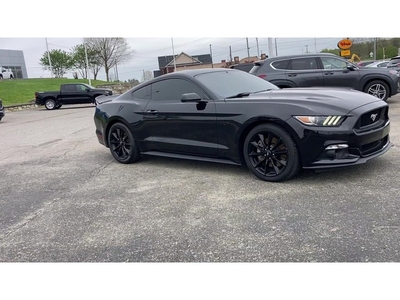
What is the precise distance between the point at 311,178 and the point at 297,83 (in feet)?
20.5

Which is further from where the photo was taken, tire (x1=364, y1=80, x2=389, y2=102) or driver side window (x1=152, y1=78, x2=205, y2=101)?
tire (x1=364, y1=80, x2=389, y2=102)

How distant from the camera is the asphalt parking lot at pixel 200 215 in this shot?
278cm

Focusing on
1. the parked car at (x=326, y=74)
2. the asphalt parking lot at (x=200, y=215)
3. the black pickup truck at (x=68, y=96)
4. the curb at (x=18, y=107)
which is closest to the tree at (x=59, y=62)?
the curb at (x=18, y=107)

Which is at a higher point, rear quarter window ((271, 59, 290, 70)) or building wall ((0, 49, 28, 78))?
building wall ((0, 49, 28, 78))

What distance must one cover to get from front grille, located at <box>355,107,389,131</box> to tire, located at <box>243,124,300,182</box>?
30.7 inches

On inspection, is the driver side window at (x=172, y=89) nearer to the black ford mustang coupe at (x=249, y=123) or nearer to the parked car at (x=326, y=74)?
the black ford mustang coupe at (x=249, y=123)

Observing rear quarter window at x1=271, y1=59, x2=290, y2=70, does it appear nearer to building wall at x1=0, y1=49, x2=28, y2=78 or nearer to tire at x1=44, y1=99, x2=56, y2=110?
tire at x1=44, y1=99, x2=56, y2=110

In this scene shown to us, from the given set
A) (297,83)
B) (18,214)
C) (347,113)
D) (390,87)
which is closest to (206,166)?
(347,113)

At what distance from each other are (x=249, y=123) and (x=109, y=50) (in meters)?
57.8

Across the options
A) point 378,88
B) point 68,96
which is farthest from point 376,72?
point 68,96

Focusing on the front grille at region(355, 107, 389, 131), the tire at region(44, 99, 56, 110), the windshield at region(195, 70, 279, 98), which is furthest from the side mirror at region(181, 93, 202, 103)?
the tire at region(44, 99, 56, 110)

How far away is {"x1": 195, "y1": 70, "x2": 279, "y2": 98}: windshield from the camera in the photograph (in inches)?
193

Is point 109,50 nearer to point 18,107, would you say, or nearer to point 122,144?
point 18,107

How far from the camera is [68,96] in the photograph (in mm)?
23422
